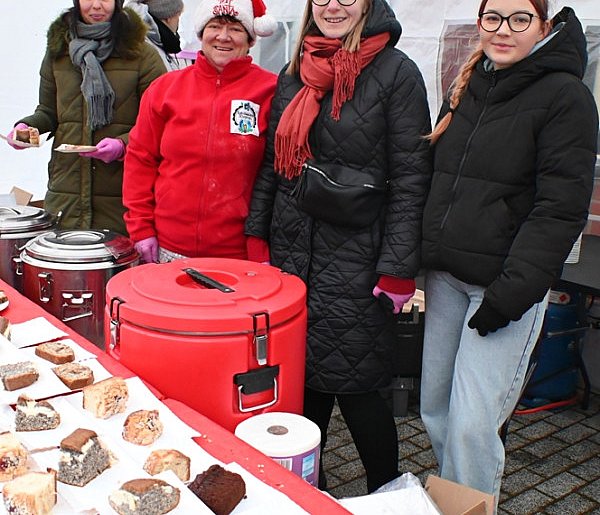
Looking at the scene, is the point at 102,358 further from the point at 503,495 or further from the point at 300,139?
the point at 503,495

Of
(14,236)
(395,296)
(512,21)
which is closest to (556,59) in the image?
(512,21)

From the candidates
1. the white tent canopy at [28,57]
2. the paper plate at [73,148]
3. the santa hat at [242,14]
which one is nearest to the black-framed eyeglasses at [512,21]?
the santa hat at [242,14]

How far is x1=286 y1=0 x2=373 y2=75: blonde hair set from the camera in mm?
1864

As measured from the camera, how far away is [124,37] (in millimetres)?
2637

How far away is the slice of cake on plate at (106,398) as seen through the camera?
1.20m

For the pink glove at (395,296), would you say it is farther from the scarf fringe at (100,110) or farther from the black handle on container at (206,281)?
the scarf fringe at (100,110)

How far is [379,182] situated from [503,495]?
132 cm

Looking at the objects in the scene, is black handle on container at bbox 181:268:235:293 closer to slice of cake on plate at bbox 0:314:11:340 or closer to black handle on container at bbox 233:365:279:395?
black handle on container at bbox 233:365:279:395

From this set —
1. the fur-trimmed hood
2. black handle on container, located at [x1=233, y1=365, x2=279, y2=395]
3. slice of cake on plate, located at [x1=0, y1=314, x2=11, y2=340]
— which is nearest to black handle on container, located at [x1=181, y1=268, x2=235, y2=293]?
black handle on container, located at [x1=233, y1=365, x2=279, y2=395]

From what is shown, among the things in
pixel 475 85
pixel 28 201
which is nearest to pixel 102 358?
pixel 475 85

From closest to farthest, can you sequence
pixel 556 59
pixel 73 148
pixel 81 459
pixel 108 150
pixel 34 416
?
pixel 81 459
pixel 34 416
pixel 556 59
pixel 73 148
pixel 108 150

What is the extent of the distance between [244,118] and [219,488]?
131 centimetres

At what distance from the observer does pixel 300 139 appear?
1935mm

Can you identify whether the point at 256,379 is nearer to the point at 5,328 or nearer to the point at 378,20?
the point at 5,328
